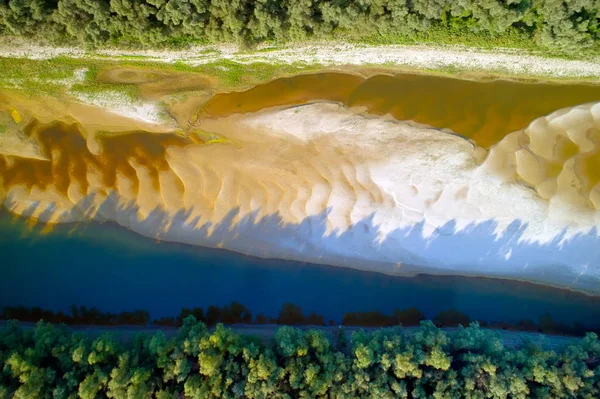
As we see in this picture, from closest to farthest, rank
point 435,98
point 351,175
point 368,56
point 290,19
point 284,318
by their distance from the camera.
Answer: point 290,19 < point 284,318 < point 351,175 < point 368,56 < point 435,98

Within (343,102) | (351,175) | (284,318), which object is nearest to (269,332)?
(284,318)

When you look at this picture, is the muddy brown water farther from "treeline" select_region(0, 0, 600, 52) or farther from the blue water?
the blue water

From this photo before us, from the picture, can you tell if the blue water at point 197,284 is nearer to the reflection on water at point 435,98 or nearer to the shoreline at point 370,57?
the reflection on water at point 435,98

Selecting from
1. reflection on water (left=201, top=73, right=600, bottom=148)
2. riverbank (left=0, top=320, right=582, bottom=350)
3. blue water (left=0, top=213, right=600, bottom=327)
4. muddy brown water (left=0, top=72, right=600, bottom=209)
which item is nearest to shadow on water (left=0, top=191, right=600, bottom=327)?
blue water (left=0, top=213, right=600, bottom=327)

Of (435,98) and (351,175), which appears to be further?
(435,98)

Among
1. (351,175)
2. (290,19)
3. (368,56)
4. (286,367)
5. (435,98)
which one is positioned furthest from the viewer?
(435,98)

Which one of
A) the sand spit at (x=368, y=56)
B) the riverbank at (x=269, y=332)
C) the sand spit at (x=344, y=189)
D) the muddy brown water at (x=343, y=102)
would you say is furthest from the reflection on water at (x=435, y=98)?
the riverbank at (x=269, y=332)

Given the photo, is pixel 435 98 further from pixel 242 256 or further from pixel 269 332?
pixel 269 332
